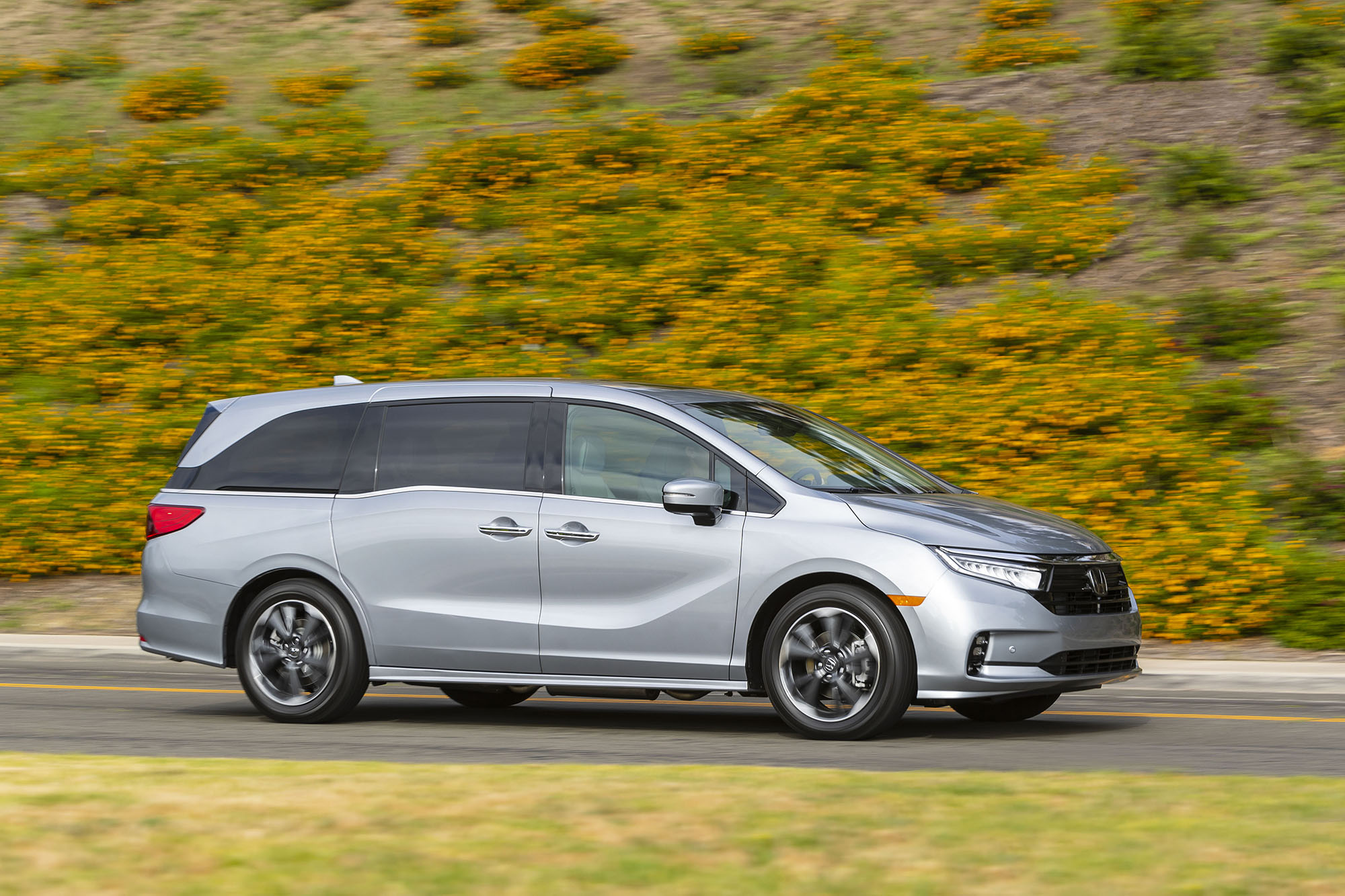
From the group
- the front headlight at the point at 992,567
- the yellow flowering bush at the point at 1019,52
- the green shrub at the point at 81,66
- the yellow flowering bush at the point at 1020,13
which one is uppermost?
the green shrub at the point at 81,66

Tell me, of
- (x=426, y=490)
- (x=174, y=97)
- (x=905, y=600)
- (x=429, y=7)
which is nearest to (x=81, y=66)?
(x=174, y=97)

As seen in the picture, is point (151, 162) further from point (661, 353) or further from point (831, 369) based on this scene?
point (831, 369)

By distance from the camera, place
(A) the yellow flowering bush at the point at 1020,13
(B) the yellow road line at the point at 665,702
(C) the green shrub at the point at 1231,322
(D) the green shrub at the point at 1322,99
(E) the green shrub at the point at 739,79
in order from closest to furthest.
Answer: (B) the yellow road line at the point at 665,702 < (C) the green shrub at the point at 1231,322 < (D) the green shrub at the point at 1322,99 < (E) the green shrub at the point at 739,79 < (A) the yellow flowering bush at the point at 1020,13

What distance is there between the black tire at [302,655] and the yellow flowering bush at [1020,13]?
69.7 ft

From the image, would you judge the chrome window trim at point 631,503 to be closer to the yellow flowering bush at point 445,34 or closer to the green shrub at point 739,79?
the green shrub at point 739,79

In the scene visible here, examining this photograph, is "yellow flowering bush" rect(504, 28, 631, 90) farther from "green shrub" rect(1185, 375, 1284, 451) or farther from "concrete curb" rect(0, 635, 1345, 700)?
"concrete curb" rect(0, 635, 1345, 700)

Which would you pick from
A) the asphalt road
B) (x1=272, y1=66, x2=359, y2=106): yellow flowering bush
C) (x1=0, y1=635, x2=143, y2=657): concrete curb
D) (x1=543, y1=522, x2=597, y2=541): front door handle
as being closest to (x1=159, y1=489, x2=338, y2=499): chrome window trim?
the asphalt road

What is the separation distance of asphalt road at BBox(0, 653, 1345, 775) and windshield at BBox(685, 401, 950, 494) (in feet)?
4.29

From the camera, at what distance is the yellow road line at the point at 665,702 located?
967 cm

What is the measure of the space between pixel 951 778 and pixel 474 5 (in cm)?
2858

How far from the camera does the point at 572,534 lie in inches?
345

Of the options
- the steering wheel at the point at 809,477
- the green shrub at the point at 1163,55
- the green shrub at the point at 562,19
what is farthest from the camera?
the green shrub at the point at 562,19

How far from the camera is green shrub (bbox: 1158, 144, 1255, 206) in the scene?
21.2 metres

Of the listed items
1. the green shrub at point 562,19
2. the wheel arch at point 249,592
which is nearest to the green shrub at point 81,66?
the green shrub at point 562,19
